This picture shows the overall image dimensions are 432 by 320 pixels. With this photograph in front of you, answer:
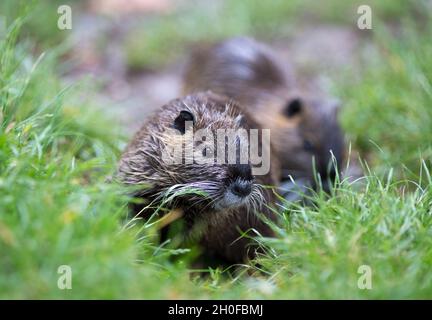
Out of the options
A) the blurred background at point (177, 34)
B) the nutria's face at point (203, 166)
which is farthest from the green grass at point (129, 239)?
the blurred background at point (177, 34)

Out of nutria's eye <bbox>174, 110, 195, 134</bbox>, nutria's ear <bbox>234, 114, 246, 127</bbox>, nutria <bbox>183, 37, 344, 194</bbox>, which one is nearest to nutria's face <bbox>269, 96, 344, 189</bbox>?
nutria <bbox>183, 37, 344, 194</bbox>

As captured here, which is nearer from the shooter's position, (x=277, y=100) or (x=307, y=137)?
(x=307, y=137)

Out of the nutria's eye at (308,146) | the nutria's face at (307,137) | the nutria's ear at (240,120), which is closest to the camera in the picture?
the nutria's ear at (240,120)

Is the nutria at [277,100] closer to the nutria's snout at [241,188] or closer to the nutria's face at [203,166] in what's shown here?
the nutria's face at [203,166]

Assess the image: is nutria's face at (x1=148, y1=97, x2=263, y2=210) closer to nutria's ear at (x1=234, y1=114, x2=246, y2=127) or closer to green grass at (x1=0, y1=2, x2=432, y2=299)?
nutria's ear at (x1=234, y1=114, x2=246, y2=127)

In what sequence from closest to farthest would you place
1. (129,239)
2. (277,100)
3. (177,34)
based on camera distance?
1. (129,239)
2. (277,100)
3. (177,34)

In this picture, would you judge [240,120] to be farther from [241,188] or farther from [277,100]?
[277,100]

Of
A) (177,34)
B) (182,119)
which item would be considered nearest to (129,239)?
(182,119)

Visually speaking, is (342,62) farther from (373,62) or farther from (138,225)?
(138,225)

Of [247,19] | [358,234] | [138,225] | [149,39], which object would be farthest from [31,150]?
[247,19]
